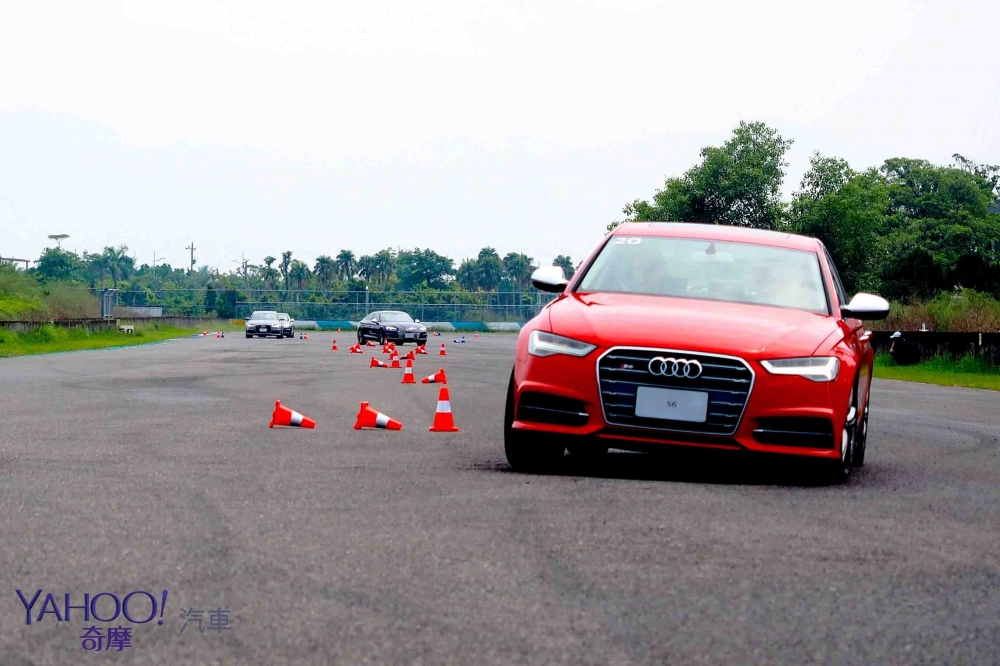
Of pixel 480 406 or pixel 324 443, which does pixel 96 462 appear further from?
pixel 480 406

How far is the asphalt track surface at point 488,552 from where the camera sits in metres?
4.16

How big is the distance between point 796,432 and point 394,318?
4257cm

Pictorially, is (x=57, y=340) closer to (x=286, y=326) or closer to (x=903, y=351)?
(x=286, y=326)

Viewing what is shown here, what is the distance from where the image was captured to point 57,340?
137 feet

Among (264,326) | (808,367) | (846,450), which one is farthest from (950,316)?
(264,326)

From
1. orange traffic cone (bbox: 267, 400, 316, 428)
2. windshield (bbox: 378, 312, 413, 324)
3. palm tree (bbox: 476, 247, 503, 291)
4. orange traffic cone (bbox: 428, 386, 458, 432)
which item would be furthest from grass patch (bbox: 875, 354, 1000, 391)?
palm tree (bbox: 476, 247, 503, 291)

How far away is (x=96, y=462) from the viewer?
9062 millimetres

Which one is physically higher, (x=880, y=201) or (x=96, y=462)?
(x=880, y=201)

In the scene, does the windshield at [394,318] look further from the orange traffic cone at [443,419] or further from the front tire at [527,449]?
the front tire at [527,449]

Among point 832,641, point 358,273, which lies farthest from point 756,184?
point 358,273

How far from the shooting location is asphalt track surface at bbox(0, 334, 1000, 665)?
4160mm

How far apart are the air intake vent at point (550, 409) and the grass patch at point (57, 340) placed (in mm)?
26104

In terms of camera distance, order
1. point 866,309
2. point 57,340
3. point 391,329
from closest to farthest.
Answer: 1. point 866,309
2. point 57,340
3. point 391,329

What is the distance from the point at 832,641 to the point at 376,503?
10.6 feet
